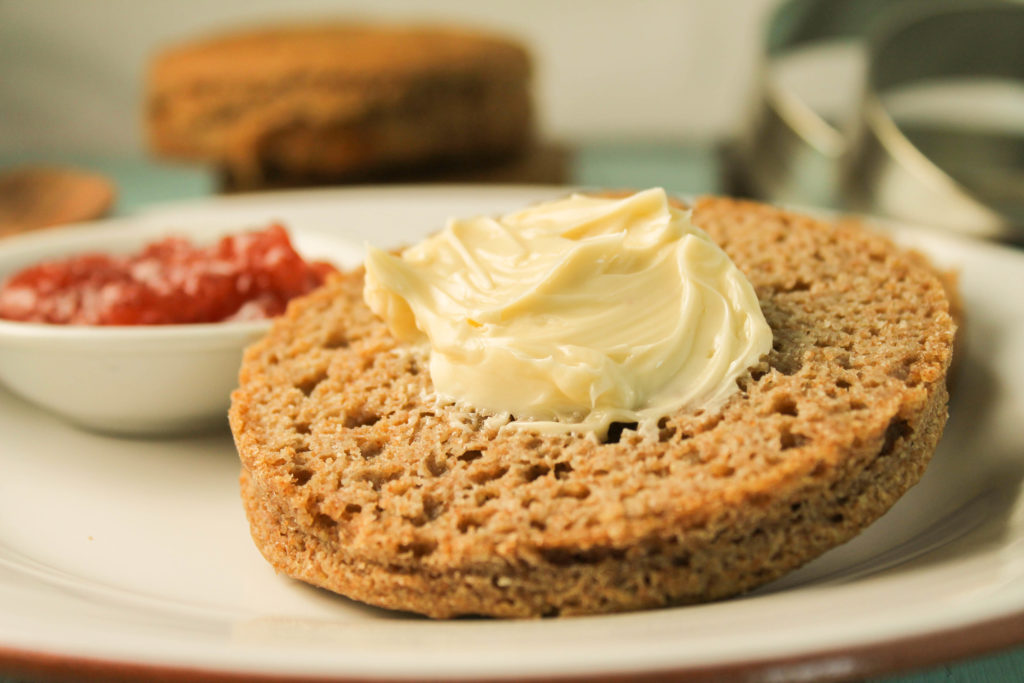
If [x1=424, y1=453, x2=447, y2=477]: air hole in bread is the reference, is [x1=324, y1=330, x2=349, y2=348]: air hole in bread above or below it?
below

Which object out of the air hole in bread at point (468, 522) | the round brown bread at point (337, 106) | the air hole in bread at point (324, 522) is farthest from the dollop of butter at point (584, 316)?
the round brown bread at point (337, 106)

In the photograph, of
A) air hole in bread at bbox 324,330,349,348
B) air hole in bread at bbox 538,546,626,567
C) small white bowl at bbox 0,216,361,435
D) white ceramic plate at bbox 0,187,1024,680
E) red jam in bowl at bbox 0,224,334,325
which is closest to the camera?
white ceramic plate at bbox 0,187,1024,680

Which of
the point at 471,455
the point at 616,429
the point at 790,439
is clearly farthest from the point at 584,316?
the point at 790,439

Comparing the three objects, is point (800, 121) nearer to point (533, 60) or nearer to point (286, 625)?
point (533, 60)

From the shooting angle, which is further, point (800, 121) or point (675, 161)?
point (675, 161)

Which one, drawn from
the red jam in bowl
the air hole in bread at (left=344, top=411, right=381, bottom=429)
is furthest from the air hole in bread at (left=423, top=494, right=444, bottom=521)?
the red jam in bowl

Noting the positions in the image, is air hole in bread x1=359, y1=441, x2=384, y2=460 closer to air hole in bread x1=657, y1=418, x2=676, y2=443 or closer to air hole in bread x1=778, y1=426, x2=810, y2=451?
air hole in bread x1=657, y1=418, x2=676, y2=443

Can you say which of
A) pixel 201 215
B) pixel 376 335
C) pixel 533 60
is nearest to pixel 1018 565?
pixel 376 335
